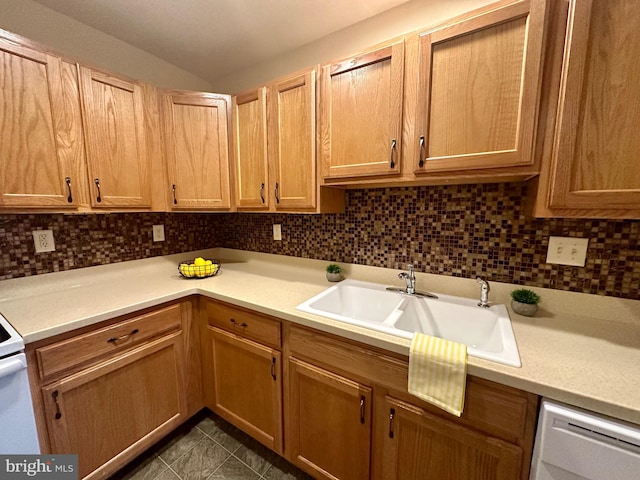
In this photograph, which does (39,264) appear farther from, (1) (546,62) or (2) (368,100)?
(1) (546,62)

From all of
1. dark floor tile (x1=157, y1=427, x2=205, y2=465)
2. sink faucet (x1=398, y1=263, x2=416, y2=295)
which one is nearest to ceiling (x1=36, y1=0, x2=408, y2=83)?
sink faucet (x1=398, y1=263, x2=416, y2=295)

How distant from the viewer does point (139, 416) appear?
1337 millimetres

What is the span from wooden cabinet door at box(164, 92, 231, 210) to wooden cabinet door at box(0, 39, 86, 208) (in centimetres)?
45

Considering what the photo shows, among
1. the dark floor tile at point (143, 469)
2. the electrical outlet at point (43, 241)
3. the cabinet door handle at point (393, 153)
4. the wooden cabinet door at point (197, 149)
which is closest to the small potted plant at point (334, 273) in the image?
the cabinet door handle at point (393, 153)

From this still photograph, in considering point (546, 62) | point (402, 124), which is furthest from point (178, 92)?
point (546, 62)

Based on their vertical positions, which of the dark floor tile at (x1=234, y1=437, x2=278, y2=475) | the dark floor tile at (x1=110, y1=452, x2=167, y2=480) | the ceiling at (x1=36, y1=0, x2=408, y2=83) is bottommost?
the dark floor tile at (x1=234, y1=437, x2=278, y2=475)

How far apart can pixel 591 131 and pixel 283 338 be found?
1.37 metres

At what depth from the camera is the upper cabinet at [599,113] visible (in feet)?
2.50

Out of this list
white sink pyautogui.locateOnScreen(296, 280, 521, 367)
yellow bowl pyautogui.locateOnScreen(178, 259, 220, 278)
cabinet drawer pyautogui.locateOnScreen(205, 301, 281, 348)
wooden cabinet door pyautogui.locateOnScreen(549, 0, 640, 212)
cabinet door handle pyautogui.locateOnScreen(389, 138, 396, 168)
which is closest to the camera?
wooden cabinet door pyautogui.locateOnScreen(549, 0, 640, 212)

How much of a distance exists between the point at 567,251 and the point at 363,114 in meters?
1.06

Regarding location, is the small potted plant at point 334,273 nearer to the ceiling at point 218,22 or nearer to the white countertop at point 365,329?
the white countertop at point 365,329

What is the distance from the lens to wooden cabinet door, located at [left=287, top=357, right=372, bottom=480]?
1.06m

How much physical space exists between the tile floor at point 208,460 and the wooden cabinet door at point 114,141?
1.41m

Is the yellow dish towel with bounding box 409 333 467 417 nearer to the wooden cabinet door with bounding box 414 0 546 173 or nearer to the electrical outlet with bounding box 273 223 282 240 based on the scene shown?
the wooden cabinet door with bounding box 414 0 546 173
